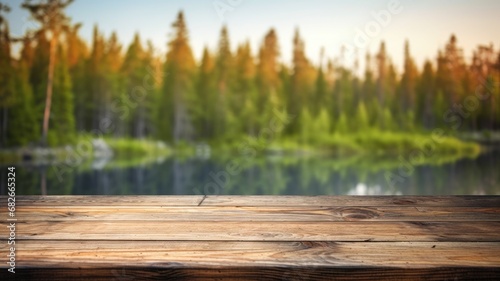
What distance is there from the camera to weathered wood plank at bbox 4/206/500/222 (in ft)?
3.69

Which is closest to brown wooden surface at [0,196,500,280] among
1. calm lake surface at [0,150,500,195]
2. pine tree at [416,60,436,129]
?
calm lake surface at [0,150,500,195]

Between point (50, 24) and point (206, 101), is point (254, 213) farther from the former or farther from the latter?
point (50, 24)

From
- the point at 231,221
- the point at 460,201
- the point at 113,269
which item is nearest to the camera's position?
the point at 113,269

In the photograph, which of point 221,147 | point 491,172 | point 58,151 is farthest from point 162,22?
point 491,172

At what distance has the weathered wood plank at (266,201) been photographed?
4.31 ft

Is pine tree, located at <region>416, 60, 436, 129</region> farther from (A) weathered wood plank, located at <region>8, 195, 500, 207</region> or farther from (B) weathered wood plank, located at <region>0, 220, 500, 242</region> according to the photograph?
(B) weathered wood plank, located at <region>0, 220, 500, 242</region>

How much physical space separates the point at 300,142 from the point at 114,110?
5.02 ft

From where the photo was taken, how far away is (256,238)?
924 millimetres

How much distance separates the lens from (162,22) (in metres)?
3.79

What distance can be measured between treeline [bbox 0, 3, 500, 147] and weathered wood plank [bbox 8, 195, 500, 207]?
254cm

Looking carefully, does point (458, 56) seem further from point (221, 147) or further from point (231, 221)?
point (231, 221)

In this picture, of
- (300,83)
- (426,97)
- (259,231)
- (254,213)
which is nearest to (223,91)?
(300,83)

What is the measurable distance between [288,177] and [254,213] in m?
2.88

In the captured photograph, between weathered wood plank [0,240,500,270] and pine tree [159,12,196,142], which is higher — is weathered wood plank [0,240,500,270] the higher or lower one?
the lower one
